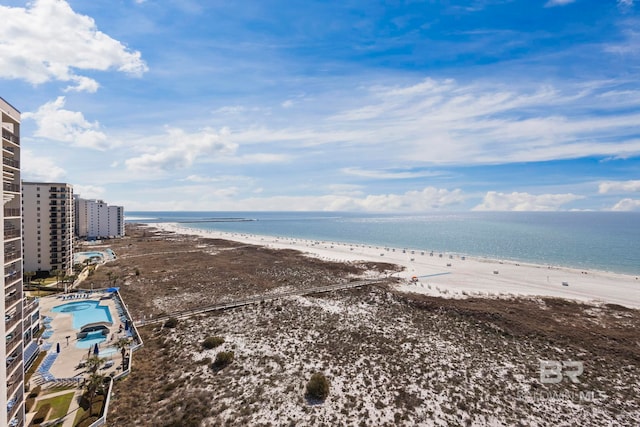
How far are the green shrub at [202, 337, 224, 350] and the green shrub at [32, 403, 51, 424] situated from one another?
13.2 m

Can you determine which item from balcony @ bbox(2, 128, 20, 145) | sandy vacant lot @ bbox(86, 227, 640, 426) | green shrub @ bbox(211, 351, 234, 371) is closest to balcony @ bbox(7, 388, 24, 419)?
sandy vacant lot @ bbox(86, 227, 640, 426)

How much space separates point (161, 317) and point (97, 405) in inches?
750

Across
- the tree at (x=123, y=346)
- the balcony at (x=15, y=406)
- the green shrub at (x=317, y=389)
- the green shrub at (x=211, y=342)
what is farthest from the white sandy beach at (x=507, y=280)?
the balcony at (x=15, y=406)

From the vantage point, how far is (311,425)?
2152 centimetres

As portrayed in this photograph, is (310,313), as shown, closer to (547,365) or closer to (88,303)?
(547,365)

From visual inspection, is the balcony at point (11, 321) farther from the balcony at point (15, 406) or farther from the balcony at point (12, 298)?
the balcony at point (15, 406)

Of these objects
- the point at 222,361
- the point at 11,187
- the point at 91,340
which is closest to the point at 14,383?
the point at 11,187

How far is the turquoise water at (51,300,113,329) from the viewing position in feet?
125

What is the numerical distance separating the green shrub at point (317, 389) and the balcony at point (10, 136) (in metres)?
27.6

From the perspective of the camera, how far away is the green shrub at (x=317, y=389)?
80.1 ft

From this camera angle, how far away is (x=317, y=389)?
969 inches

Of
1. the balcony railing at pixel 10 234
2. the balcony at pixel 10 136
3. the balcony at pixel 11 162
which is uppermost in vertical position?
the balcony at pixel 10 136

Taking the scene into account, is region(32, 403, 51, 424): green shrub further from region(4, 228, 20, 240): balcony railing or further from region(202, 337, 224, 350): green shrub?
region(4, 228, 20, 240): balcony railing

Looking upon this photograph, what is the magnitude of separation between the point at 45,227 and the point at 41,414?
54313 millimetres
